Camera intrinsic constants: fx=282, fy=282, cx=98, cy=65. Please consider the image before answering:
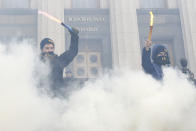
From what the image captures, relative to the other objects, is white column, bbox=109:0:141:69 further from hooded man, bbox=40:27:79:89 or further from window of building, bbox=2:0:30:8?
hooded man, bbox=40:27:79:89

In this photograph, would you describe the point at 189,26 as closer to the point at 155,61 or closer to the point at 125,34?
the point at 125,34

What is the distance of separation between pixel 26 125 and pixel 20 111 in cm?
27

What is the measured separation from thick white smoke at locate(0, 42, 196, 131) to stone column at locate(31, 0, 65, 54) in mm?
7532

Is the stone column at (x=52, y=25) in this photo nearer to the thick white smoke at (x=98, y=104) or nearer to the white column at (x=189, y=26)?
the white column at (x=189, y=26)

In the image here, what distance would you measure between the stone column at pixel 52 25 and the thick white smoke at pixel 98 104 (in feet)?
24.7

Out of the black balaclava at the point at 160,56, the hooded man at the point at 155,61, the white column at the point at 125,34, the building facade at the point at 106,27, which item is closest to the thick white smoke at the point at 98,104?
the hooded man at the point at 155,61

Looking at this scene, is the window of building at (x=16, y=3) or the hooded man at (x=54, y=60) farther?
the window of building at (x=16, y=3)

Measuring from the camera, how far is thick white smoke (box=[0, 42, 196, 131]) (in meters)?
4.40

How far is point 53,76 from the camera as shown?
5043mm

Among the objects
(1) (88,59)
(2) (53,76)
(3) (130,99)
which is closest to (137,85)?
(3) (130,99)

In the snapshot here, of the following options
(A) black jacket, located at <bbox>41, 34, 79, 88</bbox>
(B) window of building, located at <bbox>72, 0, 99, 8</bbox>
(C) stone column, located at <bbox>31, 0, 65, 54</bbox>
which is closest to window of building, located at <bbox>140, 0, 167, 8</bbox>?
(B) window of building, located at <bbox>72, 0, 99, 8</bbox>

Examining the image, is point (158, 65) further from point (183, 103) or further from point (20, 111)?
point (20, 111)

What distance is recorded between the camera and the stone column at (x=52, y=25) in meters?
12.7

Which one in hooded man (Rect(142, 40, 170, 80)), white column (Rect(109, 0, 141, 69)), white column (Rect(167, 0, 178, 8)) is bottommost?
hooded man (Rect(142, 40, 170, 80))
